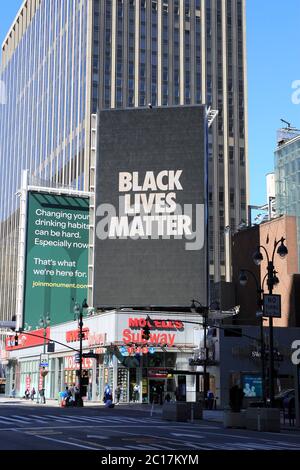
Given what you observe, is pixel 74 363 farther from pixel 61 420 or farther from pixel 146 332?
pixel 61 420

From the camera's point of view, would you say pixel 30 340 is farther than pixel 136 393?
Yes

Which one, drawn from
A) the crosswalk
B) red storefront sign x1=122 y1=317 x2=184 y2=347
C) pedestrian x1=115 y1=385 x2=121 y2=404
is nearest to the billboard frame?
red storefront sign x1=122 y1=317 x2=184 y2=347

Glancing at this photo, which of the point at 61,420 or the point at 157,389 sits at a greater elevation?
the point at 157,389

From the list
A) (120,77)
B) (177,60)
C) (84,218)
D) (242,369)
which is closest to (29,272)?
(84,218)

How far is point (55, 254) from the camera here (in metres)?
86.5

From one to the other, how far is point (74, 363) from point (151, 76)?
64888 millimetres

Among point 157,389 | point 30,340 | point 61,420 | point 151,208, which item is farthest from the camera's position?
point 30,340

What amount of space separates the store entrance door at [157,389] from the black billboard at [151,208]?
421 inches

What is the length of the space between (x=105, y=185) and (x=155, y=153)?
654cm

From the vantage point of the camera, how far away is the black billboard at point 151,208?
76.9 meters

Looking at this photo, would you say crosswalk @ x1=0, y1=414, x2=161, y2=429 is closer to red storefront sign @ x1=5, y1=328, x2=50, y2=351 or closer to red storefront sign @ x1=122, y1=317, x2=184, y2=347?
red storefront sign @ x1=122, y1=317, x2=184, y2=347

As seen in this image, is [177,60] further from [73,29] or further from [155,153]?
[155,153]

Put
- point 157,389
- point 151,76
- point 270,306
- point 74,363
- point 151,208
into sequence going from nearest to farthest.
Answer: point 270,306, point 157,389, point 74,363, point 151,208, point 151,76

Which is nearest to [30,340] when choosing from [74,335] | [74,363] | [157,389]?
[74,363]
